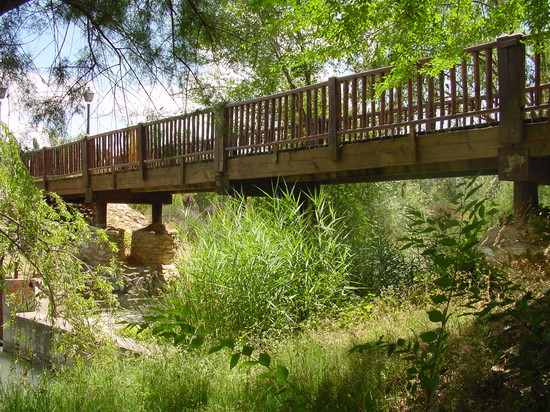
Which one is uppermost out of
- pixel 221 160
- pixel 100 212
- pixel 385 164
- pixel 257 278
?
pixel 221 160

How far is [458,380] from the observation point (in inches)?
129

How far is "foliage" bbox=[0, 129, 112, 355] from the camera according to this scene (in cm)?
477

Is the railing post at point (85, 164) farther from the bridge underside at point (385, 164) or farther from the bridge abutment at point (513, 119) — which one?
the bridge abutment at point (513, 119)

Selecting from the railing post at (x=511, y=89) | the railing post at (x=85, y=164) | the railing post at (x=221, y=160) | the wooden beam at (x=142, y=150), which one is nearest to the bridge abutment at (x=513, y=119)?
the railing post at (x=511, y=89)

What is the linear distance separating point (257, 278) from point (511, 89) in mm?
3402

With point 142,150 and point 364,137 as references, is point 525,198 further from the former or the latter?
point 142,150

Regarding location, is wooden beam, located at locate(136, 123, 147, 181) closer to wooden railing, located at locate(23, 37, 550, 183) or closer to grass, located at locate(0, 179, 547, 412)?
wooden railing, located at locate(23, 37, 550, 183)

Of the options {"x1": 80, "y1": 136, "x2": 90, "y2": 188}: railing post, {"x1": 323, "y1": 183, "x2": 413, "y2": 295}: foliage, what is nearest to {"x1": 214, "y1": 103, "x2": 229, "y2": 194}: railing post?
{"x1": 323, "y1": 183, "x2": 413, "y2": 295}: foliage

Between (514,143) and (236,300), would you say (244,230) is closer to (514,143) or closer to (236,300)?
(236,300)

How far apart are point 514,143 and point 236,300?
3367 millimetres

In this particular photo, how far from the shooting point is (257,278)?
6125mm

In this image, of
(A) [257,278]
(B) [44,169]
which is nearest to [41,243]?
(A) [257,278]

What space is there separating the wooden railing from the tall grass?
1207 mm

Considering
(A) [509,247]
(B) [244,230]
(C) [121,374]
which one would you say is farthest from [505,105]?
(C) [121,374]
